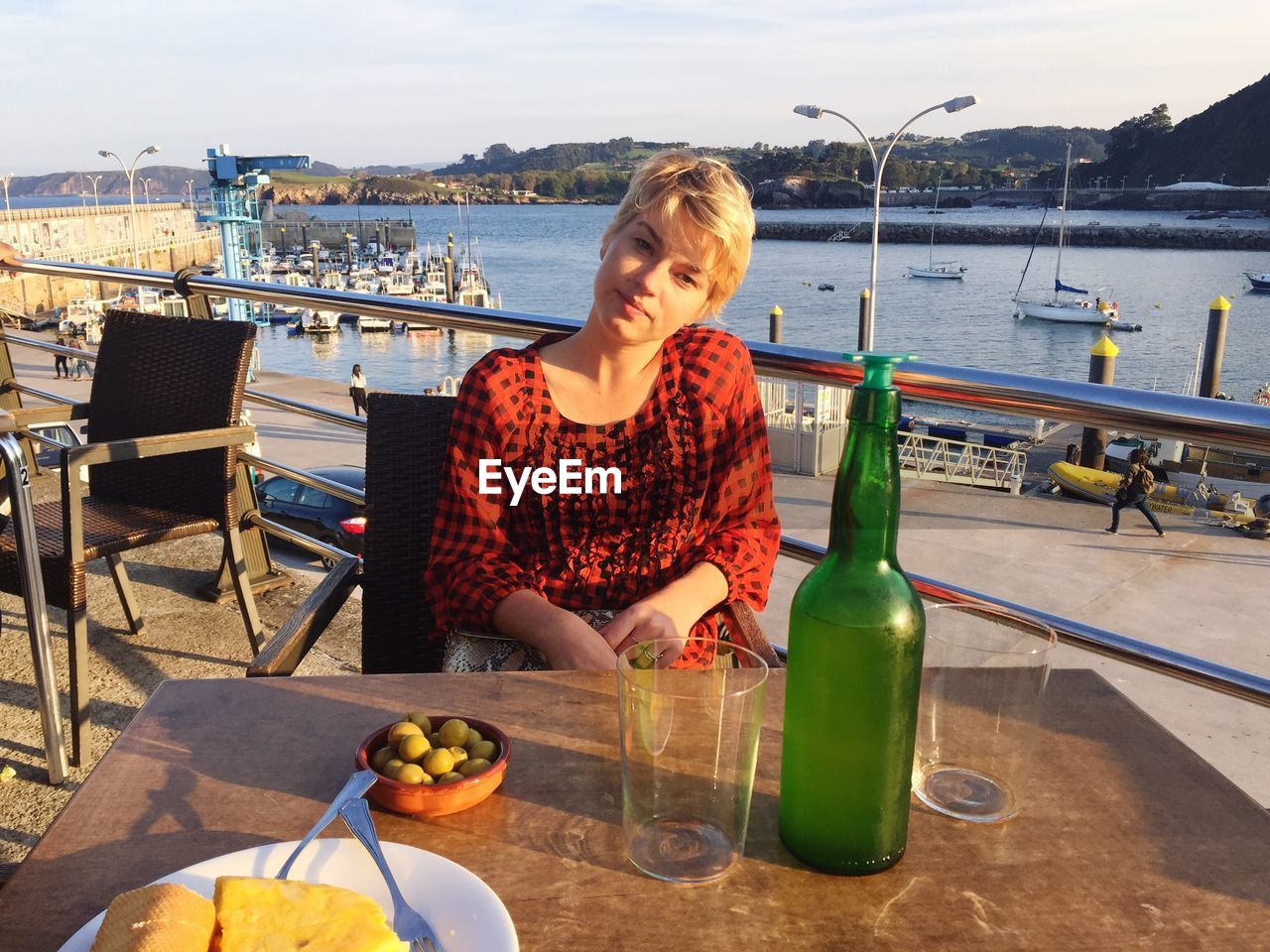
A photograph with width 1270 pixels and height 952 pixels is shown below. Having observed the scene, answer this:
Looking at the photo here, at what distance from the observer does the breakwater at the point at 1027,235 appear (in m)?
77.6

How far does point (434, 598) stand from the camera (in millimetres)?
1655

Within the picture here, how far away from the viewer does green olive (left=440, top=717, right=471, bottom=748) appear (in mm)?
947

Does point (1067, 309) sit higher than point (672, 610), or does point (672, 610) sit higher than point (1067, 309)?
point (672, 610)

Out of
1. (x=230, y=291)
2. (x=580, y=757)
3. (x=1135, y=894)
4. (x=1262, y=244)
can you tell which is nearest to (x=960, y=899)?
(x=1135, y=894)

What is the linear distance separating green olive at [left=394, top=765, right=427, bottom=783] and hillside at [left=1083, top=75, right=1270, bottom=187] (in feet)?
291

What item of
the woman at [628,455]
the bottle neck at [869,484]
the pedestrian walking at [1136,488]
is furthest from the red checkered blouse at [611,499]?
the pedestrian walking at [1136,488]

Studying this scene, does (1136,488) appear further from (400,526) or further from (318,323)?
(318,323)

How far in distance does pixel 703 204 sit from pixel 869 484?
992mm

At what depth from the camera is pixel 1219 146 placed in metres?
76.1

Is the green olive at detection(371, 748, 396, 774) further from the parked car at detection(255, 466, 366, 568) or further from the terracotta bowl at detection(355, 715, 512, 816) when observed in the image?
the parked car at detection(255, 466, 366, 568)

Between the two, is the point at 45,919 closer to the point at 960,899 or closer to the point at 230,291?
the point at 960,899

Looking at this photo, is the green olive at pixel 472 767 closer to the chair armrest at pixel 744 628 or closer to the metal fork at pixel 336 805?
the metal fork at pixel 336 805

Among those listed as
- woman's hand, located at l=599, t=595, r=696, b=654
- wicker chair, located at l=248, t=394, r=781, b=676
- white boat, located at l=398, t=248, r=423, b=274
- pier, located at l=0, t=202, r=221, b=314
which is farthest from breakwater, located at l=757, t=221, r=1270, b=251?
woman's hand, located at l=599, t=595, r=696, b=654

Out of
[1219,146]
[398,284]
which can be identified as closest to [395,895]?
[398,284]
